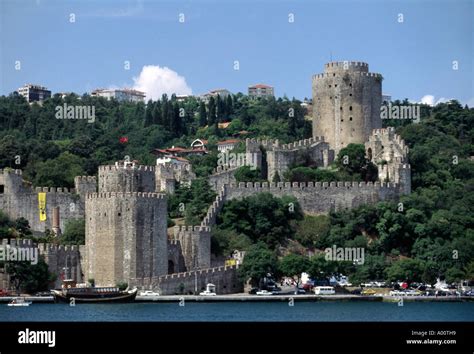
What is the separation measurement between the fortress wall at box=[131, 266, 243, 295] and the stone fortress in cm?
4

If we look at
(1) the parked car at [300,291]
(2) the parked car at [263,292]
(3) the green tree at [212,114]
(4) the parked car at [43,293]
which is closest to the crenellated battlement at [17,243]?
(4) the parked car at [43,293]

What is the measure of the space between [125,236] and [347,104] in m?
18.4

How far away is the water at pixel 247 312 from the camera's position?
175 feet

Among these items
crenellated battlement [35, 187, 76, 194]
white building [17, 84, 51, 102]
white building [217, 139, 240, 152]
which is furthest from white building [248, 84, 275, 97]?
crenellated battlement [35, 187, 76, 194]

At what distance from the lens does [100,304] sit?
6006 centimetres

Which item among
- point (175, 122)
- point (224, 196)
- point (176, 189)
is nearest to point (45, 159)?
point (176, 189)

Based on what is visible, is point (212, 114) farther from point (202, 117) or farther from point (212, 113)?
point (202, 117)

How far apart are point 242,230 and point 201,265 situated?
3972mm

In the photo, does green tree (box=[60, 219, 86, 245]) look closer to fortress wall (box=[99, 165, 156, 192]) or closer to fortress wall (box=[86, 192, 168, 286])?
fortress wall (box=[99, 165, 156, 192])

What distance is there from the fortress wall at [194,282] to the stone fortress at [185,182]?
0.04 m

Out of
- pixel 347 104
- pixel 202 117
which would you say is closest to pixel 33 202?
pixel 347 104

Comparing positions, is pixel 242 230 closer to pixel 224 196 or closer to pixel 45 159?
pixel 224 196

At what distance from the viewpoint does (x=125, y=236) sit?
205 ft

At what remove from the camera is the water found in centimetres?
5331
